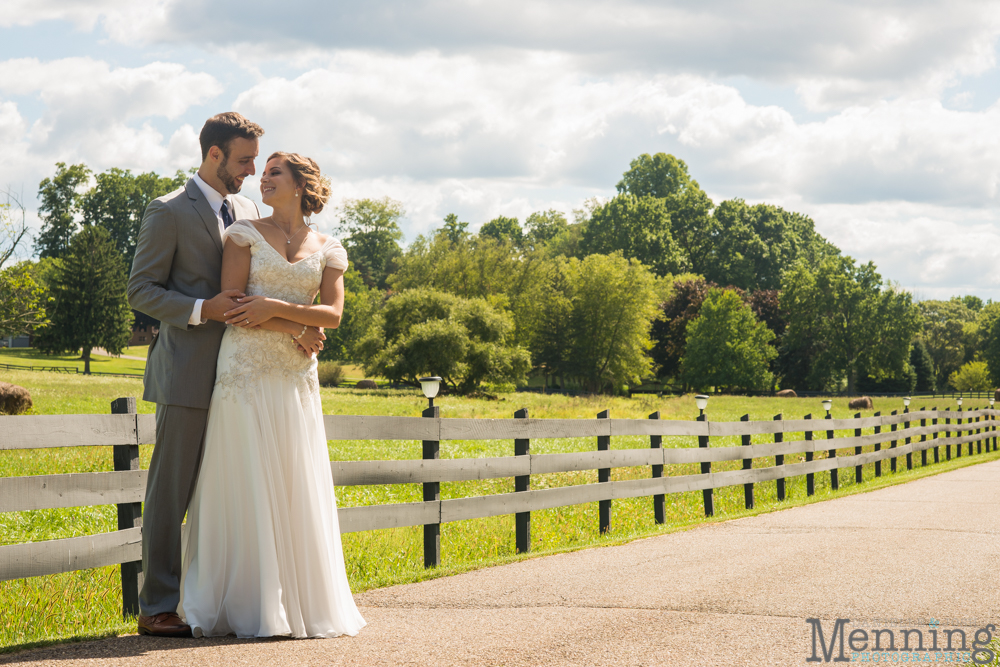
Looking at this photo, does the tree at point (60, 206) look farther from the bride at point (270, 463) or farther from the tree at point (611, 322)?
the bride at point (270, 463)

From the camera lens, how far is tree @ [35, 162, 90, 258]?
240 feet

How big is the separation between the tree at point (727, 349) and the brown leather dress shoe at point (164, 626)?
5990cm

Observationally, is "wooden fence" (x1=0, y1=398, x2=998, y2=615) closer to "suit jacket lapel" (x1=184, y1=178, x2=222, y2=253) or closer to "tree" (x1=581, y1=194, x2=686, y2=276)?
"suit jacket lapel" (x1=184, y1=178, x2=222, y2=253)

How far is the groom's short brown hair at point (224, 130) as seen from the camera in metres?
4.36

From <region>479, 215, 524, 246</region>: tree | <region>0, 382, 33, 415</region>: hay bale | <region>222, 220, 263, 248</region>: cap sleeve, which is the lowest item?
<region>0, 382, 33, 415</region>: hay bale

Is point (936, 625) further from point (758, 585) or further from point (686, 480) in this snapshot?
point (686, 480)

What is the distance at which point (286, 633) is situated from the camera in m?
4.07

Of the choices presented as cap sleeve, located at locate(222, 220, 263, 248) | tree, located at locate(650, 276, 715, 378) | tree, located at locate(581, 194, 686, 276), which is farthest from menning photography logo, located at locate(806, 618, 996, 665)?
tree, located at locate(581, 194, 686, 276)

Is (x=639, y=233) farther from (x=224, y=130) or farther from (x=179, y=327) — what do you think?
(x=179, y=327)

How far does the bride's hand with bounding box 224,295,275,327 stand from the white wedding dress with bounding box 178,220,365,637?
0.37 feet

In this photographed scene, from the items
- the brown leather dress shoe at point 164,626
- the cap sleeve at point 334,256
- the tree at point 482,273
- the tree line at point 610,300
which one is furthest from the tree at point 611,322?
the brown leather dress shoe at point 164,626

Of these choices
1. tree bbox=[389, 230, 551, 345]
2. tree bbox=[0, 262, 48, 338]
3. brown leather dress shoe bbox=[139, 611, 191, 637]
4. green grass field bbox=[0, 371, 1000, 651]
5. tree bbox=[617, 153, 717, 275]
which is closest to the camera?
brown leather dress shoe bbox=[139, 611, 191, 637]

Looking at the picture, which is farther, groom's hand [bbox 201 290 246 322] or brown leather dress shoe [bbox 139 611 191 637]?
groom's hand [bbox 201 290 246 322]

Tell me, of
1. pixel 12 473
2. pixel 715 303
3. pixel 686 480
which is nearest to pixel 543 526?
pixel 686 480
